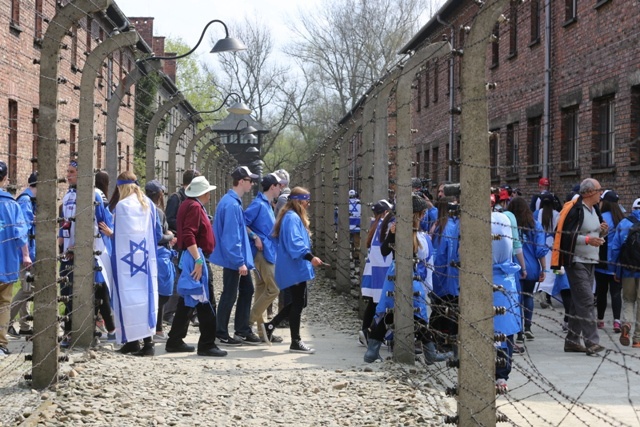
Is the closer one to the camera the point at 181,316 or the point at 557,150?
the point at 181,316

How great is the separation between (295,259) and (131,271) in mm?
1956

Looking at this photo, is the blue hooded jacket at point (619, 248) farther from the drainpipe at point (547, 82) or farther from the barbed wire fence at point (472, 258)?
the drainpipe at point (547, 82)

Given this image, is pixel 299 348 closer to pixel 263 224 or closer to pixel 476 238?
pixel 263 224

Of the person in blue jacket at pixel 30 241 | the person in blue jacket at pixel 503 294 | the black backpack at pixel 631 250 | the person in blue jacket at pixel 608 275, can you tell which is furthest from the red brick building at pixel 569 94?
the person in blue jacket at pixel 503 294

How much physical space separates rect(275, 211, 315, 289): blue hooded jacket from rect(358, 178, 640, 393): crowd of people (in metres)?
0.62

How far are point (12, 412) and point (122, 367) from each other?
225 cm

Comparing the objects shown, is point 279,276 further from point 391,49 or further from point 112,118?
point 391,49

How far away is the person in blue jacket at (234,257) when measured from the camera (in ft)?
37.7

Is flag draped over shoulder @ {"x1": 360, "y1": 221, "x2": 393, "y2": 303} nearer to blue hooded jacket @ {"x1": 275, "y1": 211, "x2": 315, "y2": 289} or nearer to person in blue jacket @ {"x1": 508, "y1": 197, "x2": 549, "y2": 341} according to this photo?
blue hooded jacket @ {"x1": 275, "y1": 211, "x2": 315, "y2": 289}

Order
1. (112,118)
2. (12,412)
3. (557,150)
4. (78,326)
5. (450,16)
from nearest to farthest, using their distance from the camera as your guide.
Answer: (12,412)
(78,326)
(112,118)
(557,150)
(450,16)

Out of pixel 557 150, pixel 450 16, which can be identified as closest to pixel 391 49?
pixel 450 16

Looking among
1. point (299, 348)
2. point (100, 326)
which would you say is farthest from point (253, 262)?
point (100, 326)

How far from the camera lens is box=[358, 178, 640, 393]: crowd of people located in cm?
972

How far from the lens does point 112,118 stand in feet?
36.7
